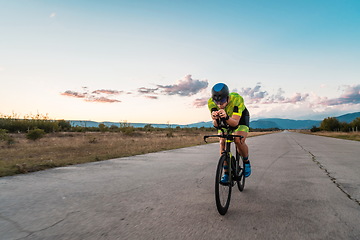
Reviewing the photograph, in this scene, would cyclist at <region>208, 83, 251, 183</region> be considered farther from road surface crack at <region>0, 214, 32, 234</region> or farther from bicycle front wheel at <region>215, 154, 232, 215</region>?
road surface crack at <region>0, 214, 32, 234</region>

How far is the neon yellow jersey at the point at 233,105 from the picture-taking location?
4.24 m

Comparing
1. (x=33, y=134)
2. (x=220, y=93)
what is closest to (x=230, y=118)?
(x=220, y=93)

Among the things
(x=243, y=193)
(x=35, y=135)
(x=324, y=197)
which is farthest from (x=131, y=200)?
(x=35, y=135)

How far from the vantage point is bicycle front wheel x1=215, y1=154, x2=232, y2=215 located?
357cm

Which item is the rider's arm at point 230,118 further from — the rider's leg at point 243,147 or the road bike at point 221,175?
the rider's leg at point 243,147

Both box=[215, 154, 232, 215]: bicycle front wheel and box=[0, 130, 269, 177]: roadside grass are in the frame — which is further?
box=[0, 130, 269, 177]: roadside grass

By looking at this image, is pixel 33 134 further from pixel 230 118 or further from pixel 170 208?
pixel 230 118

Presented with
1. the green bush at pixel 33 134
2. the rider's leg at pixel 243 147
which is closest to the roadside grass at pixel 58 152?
the green bush at pixel 33 134

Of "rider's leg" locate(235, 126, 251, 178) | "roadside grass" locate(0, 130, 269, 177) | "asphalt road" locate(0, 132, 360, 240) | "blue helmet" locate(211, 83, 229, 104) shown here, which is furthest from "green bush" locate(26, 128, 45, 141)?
"blue helmet" locate(211, 83, 229, 104)

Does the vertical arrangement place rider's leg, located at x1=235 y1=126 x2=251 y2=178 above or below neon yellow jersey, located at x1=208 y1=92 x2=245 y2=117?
below

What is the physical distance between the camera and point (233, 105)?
14.5ft

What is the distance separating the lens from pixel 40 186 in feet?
18.1

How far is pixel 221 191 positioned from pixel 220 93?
5.07 feet

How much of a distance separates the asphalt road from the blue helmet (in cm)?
179
